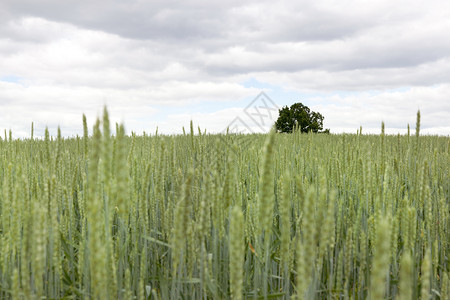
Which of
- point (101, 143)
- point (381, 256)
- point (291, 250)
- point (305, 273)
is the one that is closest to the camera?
point (381, 256)

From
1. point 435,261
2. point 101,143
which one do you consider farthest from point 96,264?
point 435,261

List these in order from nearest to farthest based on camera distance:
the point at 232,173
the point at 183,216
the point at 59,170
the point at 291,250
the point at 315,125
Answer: the point at 183,216 < the point at 232,173 < the point at 291,250 < the point at 59,170 < the point at 315,125

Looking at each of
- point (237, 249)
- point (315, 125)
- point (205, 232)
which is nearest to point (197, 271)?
point (205, 232)

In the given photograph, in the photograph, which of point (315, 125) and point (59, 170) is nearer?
point (59, 170)

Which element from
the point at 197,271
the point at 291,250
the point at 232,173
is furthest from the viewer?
the point at 197,271

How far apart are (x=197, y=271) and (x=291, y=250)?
0.43 metres

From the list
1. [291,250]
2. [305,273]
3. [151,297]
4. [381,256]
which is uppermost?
[381,256]

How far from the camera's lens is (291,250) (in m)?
1.48

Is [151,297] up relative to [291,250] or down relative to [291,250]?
down

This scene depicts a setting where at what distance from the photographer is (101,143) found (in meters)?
0.91

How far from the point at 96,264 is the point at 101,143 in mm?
296

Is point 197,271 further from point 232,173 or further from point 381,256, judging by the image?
point 381,256

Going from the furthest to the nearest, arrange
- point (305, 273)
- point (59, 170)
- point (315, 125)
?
point (315, 125)
point (59, 170)
point (305, 273)

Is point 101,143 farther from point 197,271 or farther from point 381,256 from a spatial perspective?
point 197,271
